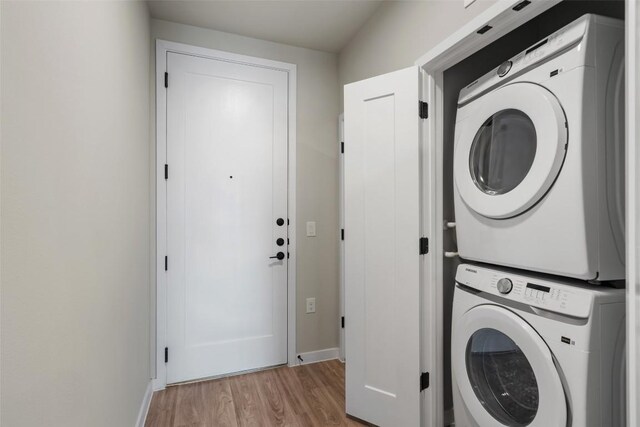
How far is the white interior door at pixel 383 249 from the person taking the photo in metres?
1.69

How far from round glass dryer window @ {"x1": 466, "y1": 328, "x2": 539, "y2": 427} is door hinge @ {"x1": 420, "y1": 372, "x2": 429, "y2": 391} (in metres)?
0.29

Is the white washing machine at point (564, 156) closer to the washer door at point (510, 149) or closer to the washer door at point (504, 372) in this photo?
the washer door at point (510, 149)

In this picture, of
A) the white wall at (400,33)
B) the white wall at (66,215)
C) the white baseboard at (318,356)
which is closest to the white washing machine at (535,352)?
the white wall at (400,33)

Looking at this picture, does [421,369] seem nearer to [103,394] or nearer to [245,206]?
[103,394]

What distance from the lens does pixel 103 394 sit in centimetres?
115

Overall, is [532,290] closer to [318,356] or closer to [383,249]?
[383,249]

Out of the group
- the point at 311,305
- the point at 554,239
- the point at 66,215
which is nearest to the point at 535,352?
the point at 554,239

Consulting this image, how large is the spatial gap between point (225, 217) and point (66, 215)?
1.61m

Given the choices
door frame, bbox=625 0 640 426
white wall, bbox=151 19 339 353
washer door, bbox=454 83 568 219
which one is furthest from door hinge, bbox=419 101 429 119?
white wall, bbox=151 19 339 353

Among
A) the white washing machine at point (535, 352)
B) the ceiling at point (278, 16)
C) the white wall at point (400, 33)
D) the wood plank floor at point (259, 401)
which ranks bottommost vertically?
the wood plank floor at point (259, 401)

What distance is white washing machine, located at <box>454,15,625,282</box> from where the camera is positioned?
103 centimetres

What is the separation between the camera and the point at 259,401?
2.11 m

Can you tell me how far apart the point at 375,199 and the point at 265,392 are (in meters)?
1.58

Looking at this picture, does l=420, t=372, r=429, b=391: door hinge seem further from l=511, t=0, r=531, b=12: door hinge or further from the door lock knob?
l=511, t=0, r=531, b=12: door hinge
